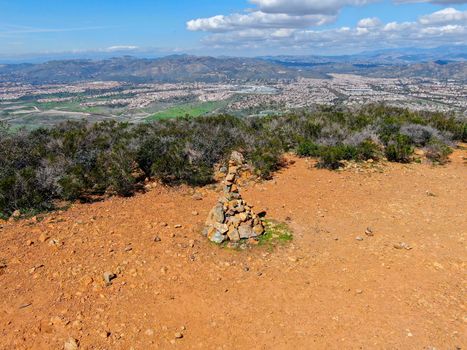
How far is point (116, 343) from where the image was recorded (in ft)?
16.1

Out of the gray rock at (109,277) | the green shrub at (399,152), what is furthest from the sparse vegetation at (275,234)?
the green shrub at (399,152)

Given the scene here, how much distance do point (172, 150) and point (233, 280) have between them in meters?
6.33

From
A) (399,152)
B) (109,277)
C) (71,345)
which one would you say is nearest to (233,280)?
(109,277)

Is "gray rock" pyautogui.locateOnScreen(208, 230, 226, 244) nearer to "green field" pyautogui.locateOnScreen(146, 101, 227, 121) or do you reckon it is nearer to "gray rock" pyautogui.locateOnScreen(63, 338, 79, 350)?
"gray rock" pyautogui.locateOnScreen(63, 338, 79, 350)

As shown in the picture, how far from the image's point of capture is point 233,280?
636 centimetres

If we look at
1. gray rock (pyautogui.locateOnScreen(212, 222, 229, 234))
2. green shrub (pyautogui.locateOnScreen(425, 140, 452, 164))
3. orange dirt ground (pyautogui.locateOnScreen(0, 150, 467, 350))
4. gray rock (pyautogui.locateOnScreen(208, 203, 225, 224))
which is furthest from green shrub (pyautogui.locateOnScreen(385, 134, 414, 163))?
gray rock (pyautogui.locateOnScreen(212, 222, 229, 234))

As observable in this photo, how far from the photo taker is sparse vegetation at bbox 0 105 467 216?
31.2 ft

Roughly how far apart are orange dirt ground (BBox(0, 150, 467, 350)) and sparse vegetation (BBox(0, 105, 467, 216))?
1036 mm

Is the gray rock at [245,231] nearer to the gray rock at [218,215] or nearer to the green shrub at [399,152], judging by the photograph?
the gray rock at [218,215]

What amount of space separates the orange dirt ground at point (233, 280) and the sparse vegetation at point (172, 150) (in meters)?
1.04

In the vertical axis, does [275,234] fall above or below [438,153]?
below

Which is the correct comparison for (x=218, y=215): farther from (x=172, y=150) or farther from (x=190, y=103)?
(x=190, y=103)

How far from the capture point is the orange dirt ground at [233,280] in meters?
5.09

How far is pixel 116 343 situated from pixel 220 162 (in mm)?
8149
